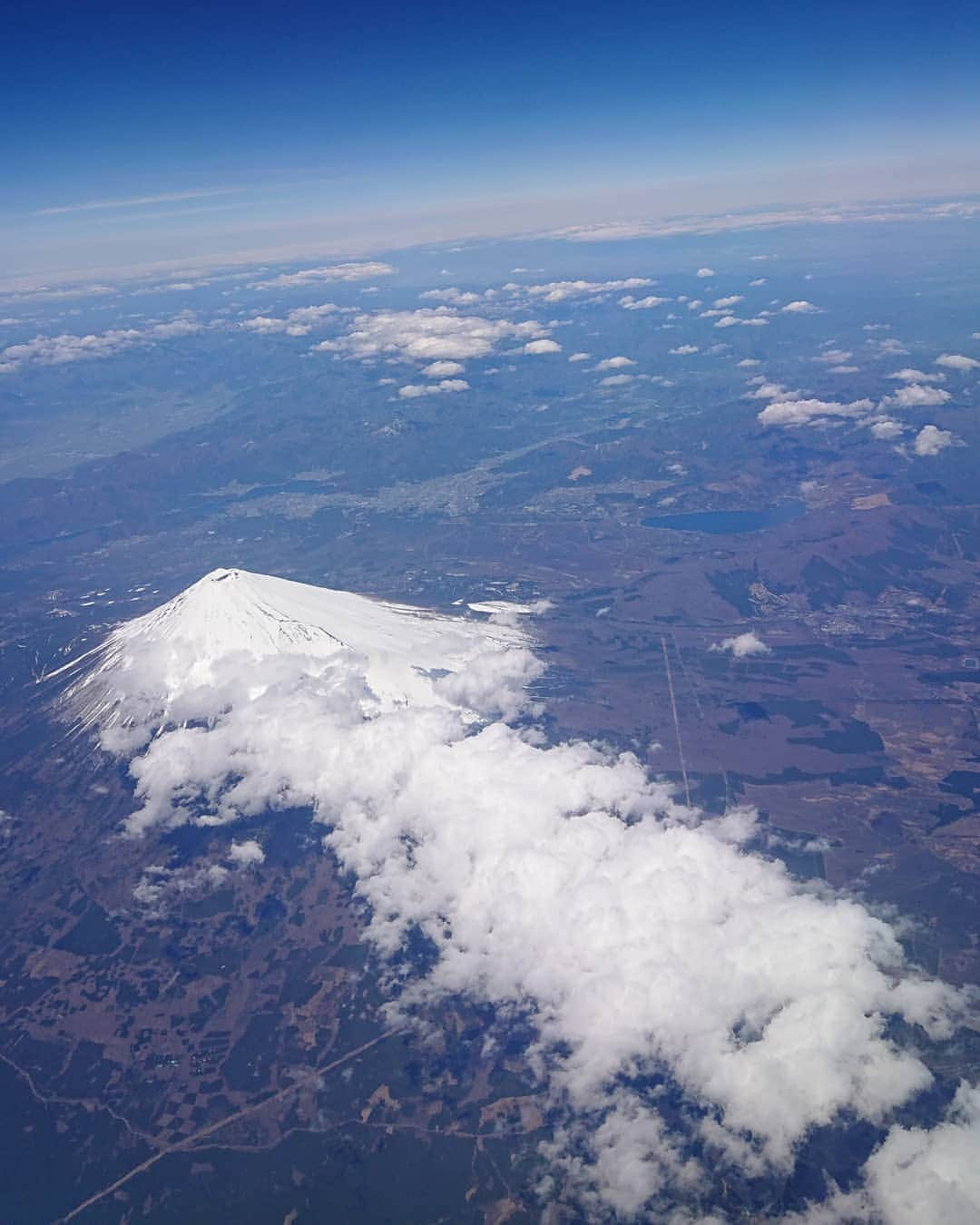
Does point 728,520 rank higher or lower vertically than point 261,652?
lower

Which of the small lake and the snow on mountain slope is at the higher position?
the snow on mountain slope

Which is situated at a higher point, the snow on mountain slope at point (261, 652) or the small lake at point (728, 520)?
the snow on mountain slope at point (261, 652)

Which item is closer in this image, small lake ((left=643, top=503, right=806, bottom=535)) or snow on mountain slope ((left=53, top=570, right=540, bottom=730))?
snow on mountain slope ((left=53, top=570, right=540, bottom=730))

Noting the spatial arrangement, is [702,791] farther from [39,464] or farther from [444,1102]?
[39,464]

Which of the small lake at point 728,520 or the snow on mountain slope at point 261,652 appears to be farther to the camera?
the small lake at point 728,520

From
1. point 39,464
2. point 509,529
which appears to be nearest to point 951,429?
point 509,529
